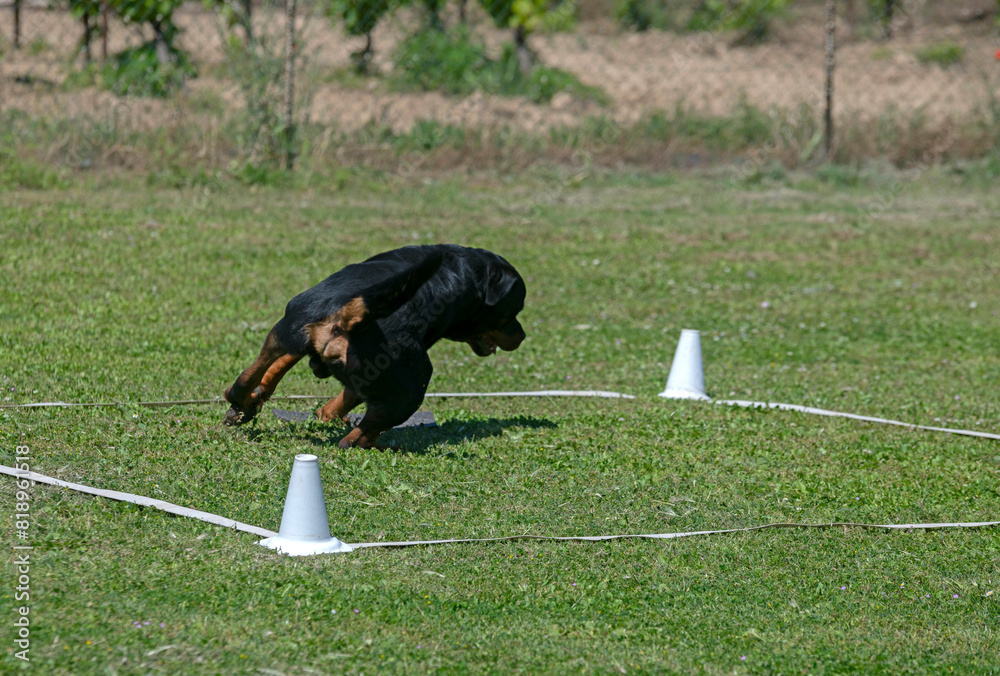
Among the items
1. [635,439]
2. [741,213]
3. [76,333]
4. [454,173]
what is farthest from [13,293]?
[741,213]

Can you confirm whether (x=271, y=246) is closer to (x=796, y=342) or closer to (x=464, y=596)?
(x=796, y=342)

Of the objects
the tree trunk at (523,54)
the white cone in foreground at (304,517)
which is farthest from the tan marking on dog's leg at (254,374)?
the tree trunk at (523,54)

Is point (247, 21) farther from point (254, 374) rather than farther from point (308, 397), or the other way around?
point (254, 374)

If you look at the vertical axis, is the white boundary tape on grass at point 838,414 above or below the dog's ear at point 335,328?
below

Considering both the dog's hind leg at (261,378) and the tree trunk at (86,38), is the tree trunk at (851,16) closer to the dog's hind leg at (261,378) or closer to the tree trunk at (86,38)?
the tree trunk at (86,38)

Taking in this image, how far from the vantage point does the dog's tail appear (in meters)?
5.78

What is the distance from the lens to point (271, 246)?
40.2 feet

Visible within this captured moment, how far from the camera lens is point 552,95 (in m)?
18.7

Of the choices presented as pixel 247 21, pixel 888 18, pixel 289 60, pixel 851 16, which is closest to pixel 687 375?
pixel 289 60

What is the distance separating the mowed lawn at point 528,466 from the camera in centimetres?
424

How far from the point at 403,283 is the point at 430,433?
120cm

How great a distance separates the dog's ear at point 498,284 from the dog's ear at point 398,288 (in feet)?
1.12

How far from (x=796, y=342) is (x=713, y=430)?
3298 millimetres

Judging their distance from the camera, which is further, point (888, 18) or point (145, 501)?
point (888, 18)
